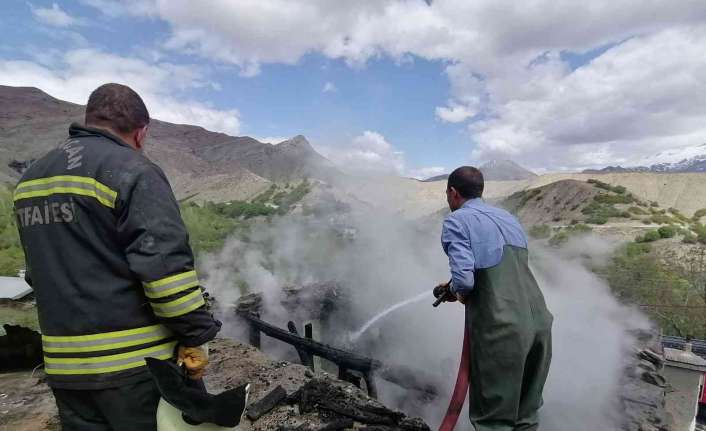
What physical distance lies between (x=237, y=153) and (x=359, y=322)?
70638mm

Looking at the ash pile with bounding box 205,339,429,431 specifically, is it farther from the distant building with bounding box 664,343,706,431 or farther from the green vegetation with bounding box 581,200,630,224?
the green vegetation with bounding box 581,200,630,224

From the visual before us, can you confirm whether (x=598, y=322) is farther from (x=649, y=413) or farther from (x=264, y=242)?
(x=264, y=242)

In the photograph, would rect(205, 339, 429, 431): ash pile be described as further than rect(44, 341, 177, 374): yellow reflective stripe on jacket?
Yes

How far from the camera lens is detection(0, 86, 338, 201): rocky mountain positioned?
48375 millimetres

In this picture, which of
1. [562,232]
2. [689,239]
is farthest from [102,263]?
[689,239]

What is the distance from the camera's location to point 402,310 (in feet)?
30.6

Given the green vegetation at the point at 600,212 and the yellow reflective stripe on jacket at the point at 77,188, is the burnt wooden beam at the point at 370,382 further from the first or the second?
the green vegetation at the point at 600,212

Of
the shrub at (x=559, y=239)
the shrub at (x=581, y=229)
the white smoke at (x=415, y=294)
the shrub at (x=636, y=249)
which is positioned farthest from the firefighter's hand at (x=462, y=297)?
the shrub at (x=581, y=229)

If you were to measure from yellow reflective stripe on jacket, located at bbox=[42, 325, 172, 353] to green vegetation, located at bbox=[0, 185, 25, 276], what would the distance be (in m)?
11.1

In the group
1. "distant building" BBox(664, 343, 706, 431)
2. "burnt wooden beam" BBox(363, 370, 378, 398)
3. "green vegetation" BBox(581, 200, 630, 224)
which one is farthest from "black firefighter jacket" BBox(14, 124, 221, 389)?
"green vegetation" BBox(581, 200, 630, 224)

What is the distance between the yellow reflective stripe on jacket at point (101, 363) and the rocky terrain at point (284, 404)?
6.57 ft

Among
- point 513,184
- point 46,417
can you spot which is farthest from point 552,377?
point 513,184

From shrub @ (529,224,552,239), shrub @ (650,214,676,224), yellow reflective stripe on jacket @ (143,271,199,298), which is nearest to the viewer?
yellow reflective stripe on jacket @ (143,271,199,298)

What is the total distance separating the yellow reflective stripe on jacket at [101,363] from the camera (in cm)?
154
